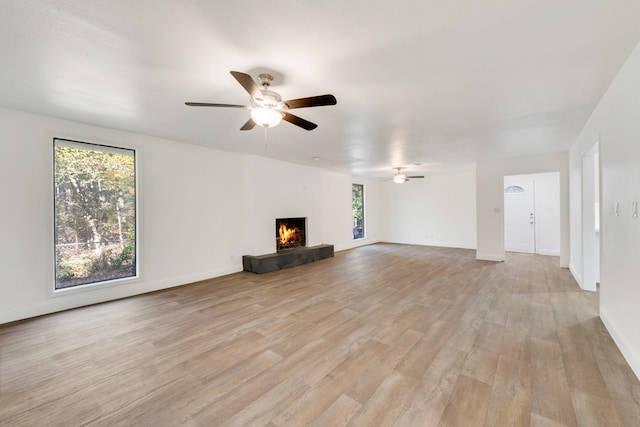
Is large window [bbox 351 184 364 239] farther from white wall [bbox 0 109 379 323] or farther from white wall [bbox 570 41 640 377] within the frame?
white wall [bbox 570 41 640 377]

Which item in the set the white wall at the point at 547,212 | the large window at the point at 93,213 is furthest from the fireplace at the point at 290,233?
the white wall at the point at 547,212

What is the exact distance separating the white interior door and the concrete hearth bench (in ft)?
17.6

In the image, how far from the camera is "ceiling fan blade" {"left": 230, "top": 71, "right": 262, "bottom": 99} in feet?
5.78

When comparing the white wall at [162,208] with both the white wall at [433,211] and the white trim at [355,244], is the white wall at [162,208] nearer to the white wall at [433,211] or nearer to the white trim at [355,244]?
the white trim at [355,244]

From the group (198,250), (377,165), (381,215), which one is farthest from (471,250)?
(198,250)

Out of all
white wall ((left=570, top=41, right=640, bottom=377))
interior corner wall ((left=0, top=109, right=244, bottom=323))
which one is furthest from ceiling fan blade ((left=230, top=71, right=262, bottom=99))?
interior corner wall ((left=0, top=109, right=244, bottom=323))

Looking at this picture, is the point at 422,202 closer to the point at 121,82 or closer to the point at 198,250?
the point at 198,250

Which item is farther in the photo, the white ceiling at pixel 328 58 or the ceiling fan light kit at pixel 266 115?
the ceiling fan light kit at pixel 266 115

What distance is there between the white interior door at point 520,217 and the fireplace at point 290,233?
19.5 feet

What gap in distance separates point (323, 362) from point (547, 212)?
7.85 m

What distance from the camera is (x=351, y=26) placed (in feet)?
5.45

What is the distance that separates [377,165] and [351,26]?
5186 mm

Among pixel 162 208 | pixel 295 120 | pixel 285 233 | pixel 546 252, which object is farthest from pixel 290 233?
pixel 546 252

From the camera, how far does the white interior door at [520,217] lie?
7.13 meters
